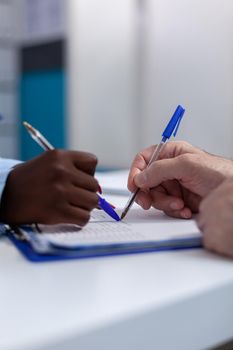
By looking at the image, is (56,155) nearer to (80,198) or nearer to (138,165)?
(80,198)

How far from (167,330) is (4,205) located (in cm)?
32

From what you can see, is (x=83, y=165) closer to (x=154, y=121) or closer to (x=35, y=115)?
(x=154, y=121)

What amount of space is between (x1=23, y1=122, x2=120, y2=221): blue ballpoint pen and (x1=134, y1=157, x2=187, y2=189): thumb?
82 millimetres

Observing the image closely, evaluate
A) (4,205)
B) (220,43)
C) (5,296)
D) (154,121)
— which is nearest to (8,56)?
(154,121)

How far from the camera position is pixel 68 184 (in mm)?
574

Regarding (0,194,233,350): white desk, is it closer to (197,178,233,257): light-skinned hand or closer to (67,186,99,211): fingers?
(197,178,233,257): light-skinned hand

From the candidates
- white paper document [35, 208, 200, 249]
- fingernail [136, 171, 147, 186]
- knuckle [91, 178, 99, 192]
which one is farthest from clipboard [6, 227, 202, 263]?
fingernail [136, 171, 147, 186]

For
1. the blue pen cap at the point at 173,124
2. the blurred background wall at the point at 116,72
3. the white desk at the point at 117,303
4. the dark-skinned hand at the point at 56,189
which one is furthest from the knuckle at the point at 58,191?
the blurred background wall at the point at 116,72

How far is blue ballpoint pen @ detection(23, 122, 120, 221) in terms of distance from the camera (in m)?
0.62

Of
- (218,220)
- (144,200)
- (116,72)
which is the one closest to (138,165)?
(144,200)

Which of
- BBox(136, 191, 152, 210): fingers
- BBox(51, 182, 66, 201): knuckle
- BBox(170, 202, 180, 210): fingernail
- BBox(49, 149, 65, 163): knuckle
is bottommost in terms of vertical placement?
BBox(136, 191, 152, 210): fingers

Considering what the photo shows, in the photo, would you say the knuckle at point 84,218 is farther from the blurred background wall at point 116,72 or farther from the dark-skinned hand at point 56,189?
the blurred background wall at point 116,72

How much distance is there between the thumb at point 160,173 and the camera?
2.32ft

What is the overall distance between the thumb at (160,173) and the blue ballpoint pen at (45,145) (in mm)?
82
